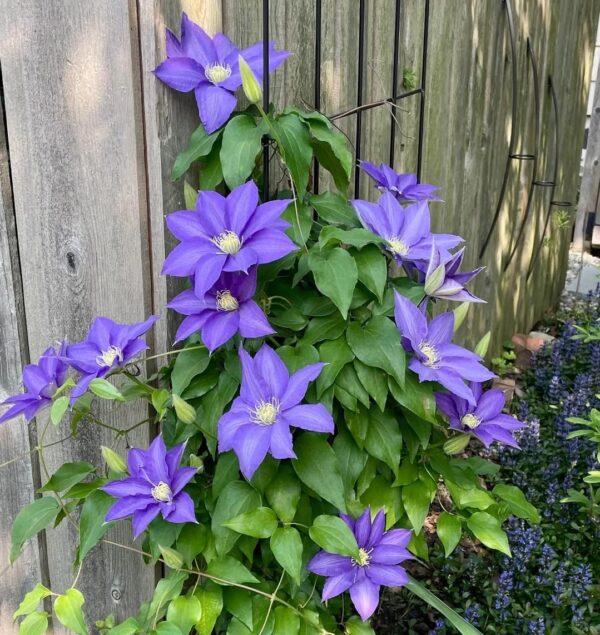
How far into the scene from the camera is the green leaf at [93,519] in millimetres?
1340

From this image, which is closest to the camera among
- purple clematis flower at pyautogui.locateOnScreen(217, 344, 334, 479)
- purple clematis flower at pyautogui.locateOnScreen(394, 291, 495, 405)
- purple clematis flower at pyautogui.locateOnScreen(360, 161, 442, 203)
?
purple clematis flower at pyautogui.locateOnScreen(217, 344, 334, 479)

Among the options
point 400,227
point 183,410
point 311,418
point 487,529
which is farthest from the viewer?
point 487,529

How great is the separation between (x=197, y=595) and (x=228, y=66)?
2.96 feet

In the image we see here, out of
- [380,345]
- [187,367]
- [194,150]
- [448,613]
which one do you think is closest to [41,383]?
[187,367]

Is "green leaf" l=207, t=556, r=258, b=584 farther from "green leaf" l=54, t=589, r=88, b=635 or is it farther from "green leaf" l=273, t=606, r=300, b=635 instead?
"green leaf" l=54, t=589, r=88, b=635

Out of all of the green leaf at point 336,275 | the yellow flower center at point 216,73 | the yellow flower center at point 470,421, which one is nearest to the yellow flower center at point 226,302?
the green leaf at point 336,275

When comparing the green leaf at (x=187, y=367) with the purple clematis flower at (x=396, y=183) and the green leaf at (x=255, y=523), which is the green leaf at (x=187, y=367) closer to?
the green leaf at (x=255, y=523)

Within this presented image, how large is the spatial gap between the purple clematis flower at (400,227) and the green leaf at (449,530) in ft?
1.60

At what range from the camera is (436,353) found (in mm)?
1275

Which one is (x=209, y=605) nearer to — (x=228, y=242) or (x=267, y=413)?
(x=267, y=413)

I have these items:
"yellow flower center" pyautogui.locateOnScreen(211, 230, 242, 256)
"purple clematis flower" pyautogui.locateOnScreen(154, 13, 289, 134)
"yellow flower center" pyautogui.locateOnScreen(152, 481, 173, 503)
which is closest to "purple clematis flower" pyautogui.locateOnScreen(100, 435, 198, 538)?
"yellow flower center" pyautogui.locateOnScreen(152, 481, 173, 503)

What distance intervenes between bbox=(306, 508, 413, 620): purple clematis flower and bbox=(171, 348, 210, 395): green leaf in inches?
14.0

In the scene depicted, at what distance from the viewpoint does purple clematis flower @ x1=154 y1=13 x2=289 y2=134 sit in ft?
4.21

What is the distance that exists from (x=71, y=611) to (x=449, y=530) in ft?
2.21
